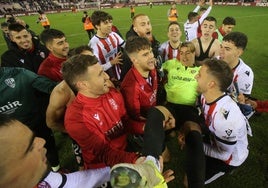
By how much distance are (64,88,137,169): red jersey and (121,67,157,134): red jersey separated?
0.31 meters

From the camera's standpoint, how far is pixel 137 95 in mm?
2984

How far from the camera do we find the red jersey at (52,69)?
3754mm

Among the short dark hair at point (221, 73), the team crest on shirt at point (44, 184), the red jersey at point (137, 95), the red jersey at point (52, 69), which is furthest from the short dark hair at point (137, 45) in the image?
the team crest on shirt at point (44, 184)

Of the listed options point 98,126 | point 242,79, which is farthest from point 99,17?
point 98,126

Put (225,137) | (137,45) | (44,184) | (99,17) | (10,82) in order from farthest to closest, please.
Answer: (99,17) → (137,45) → (10,82) → (225,137) → (44,184)

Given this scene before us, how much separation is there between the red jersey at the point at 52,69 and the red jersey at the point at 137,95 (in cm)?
138

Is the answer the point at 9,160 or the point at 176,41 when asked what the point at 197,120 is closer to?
the point at 176,41

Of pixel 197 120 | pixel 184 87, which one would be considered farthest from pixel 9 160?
pixel 184 87

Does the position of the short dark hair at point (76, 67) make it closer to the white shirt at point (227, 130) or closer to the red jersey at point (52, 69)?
the red jersey at point (52, 69)

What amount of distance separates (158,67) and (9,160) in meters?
3.46

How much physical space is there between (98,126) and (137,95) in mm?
849

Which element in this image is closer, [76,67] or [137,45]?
[76,67]

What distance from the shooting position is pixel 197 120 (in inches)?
129

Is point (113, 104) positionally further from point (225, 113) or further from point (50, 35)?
point (50, 35)
